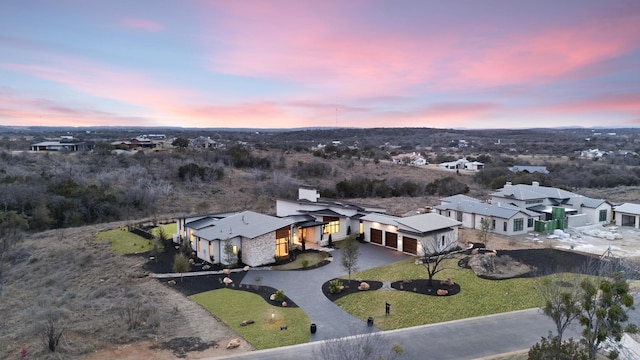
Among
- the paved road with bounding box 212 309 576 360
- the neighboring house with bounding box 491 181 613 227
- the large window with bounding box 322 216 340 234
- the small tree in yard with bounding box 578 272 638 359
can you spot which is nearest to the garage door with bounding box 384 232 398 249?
the large window with bounding box 322 216 340 234

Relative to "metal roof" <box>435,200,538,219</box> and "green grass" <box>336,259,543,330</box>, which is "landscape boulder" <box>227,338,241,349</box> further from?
"metal roof" <box>435,200,538,219</box>

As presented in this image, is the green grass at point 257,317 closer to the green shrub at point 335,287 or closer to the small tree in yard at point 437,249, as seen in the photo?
the green shrub at point 335,287

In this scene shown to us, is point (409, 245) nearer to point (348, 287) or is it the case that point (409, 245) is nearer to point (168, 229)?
point (348, 287)

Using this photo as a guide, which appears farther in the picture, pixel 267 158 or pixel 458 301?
pixel 267 158

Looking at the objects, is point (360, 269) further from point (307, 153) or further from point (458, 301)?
point (307, 153)

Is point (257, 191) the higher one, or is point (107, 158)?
point (107, 158)

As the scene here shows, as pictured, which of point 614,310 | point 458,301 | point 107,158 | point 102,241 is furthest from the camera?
point 107,158

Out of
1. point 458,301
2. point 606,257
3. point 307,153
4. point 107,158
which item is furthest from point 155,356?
point 307,153

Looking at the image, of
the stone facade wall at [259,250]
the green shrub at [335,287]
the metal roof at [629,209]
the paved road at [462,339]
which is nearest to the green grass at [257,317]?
the paved road at [462,339]

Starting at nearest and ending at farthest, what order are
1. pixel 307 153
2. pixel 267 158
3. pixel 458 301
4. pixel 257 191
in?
1. pixel 458 301
2. pixel 257 191
3. pixel 267 158
4. pixel 307 153
